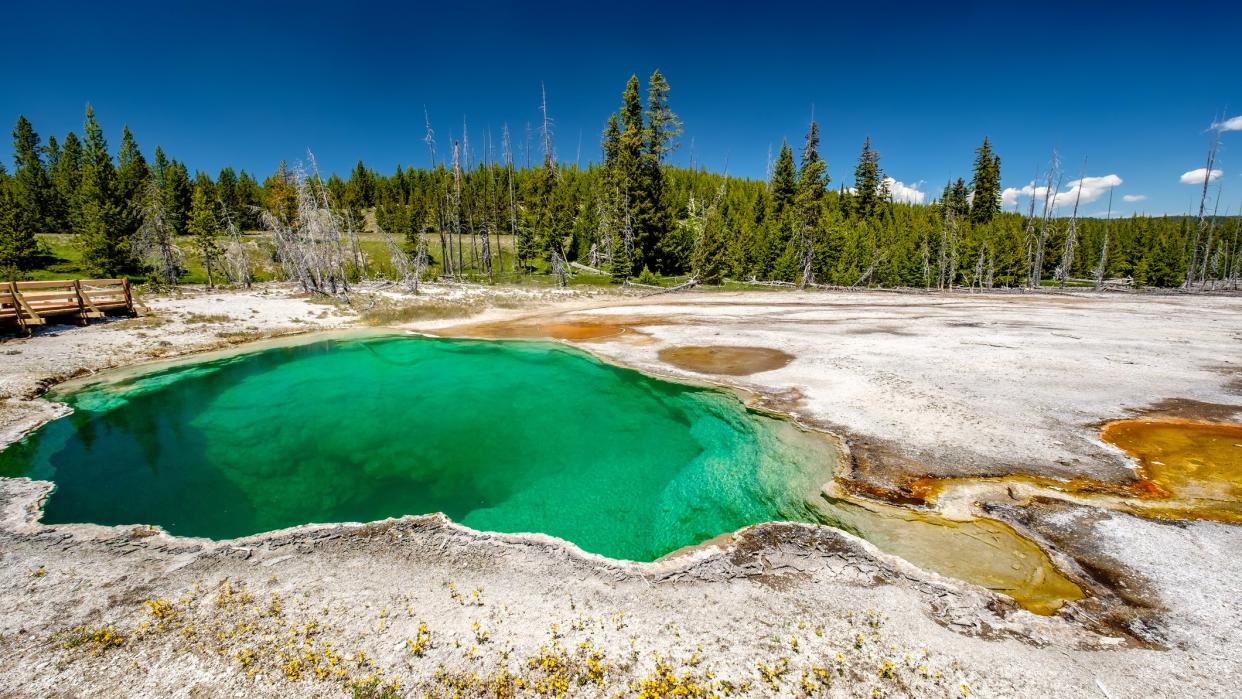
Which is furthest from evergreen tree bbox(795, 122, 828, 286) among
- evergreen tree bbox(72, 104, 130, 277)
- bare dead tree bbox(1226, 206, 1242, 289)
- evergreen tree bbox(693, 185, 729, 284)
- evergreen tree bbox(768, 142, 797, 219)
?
bare dead tree bbox(1226, 206, 1242, 289)

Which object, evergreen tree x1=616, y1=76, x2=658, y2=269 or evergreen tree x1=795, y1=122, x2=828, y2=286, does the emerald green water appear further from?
evergreen tree x1=795, y1=122, x2=828, y2=286

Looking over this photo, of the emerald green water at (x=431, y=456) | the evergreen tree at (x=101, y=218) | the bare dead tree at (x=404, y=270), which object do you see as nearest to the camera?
the emerald green water at (x=431, y=456)

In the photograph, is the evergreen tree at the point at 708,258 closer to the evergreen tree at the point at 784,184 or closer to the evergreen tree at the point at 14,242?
the evergreen tree at the point at 784,184

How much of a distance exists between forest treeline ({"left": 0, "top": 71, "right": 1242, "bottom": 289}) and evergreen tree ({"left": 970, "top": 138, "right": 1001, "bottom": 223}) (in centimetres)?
25

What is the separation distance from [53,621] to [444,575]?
3858 millimetres

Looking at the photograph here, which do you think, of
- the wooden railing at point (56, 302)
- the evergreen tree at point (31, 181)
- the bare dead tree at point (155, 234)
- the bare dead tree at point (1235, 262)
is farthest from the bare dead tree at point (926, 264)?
the evergreen tree at point (31, 181)

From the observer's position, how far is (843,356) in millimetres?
16922

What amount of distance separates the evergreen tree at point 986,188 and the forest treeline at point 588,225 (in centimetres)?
25

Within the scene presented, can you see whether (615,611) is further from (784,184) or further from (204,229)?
(784,184)

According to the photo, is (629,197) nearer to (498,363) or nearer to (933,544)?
(498,363)

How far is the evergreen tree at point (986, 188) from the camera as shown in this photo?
7438cm

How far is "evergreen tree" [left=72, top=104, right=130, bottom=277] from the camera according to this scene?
41812 mm

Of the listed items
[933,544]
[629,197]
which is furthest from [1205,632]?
[629,197]

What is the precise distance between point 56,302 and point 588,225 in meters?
51.3
